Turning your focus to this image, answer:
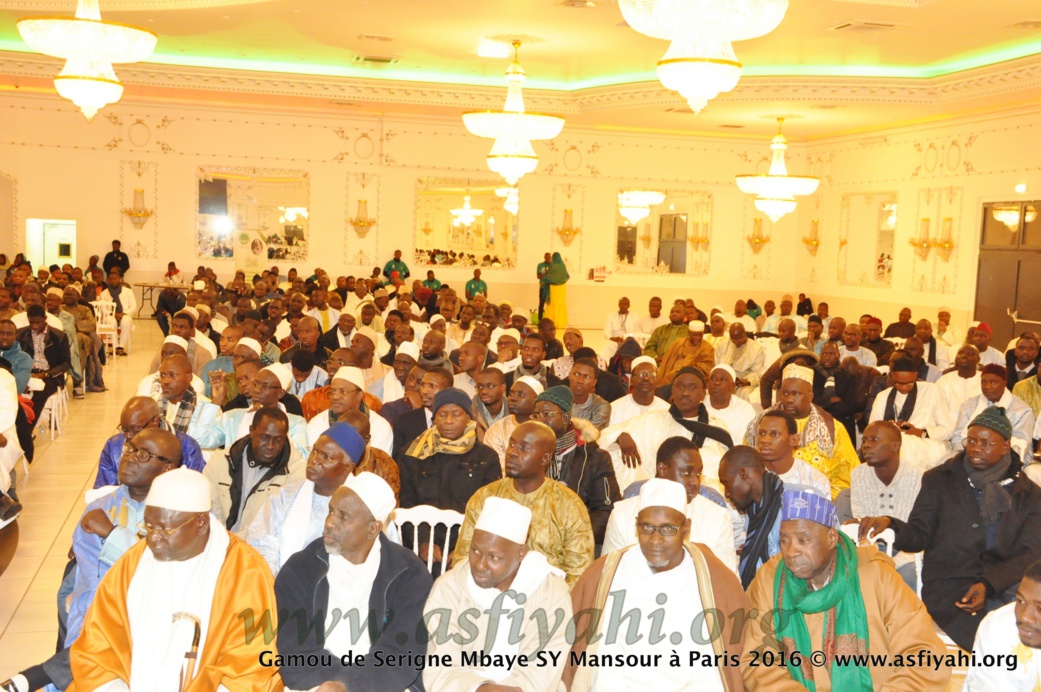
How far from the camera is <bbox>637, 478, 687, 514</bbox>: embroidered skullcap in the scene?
10.7 ft

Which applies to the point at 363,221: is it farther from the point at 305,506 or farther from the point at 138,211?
the point at 305,506

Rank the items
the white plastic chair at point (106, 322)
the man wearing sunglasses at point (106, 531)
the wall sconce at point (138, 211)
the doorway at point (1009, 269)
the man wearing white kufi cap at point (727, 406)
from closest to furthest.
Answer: the man wearing sunglasses at point (106, 531) < the man wearing white kufi cap at point (727, 406) < the white plastic chair at point (106, 322) < the doorway at point (1009, 269) < the wall sconce at point (138, 211)

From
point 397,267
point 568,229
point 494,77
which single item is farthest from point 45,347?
point 568,229

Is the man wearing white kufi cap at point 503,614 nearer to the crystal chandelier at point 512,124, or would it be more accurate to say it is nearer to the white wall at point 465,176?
the crystal chandelier at point 512,124

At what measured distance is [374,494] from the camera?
3.30 m

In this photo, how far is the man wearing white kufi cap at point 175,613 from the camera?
10.1 feet

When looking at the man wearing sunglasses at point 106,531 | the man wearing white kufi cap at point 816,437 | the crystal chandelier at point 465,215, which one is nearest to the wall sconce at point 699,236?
the crystal chandelier at point 465,215

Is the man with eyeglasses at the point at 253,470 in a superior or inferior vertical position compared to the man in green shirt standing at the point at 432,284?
inferior

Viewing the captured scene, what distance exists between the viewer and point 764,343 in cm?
1129

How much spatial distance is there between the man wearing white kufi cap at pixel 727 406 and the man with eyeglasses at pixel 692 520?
2218mm

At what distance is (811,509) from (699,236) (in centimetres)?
1805

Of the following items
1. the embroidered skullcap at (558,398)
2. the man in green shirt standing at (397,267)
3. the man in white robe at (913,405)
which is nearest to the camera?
the embroidered skullcap at (558,398)

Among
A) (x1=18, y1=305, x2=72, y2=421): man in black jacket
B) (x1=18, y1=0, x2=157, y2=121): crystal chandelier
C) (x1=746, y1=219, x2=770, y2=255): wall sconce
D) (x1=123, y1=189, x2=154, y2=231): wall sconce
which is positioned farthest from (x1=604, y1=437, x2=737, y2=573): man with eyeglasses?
(x1=746, y1=219, x2=770, y2=255): wall sconce

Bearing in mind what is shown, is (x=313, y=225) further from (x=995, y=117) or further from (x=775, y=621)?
(x=775, y=621)
